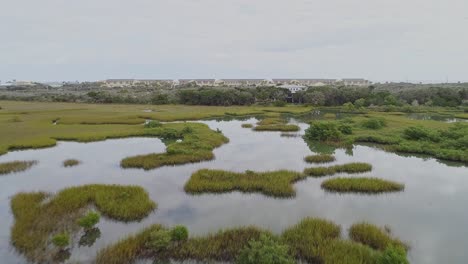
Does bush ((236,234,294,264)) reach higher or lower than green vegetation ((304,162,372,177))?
higher

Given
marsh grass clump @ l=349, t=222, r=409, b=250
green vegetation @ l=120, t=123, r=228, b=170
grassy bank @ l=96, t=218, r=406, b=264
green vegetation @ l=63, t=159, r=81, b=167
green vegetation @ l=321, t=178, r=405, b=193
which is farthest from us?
green vegetation @ l=120, t=123, r=228, b=170

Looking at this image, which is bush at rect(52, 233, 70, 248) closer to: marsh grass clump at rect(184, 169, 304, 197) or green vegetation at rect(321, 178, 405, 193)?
marsh grass clump at rect(184, 169, 304, 197)

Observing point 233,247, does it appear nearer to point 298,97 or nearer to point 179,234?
point 179,234

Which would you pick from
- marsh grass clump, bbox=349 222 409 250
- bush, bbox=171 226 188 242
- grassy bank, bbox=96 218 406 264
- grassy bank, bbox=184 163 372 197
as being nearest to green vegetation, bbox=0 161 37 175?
grassy bank, bbox=184 163 372 197

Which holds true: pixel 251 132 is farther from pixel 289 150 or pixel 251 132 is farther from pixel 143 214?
pixel 143 214

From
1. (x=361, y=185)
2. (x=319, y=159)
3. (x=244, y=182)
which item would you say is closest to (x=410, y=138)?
(x=319, y=159)

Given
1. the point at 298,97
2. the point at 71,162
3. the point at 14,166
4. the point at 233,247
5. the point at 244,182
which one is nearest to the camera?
the point at 233,247
